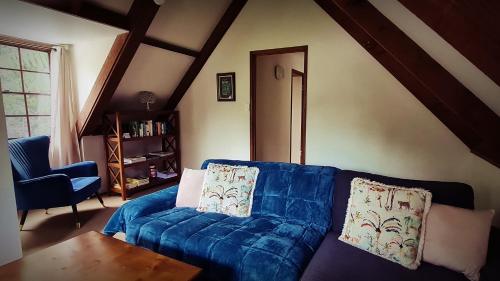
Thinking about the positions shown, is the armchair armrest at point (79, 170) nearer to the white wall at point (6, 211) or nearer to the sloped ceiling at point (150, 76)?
the sloped ceiling at point (150, 76)

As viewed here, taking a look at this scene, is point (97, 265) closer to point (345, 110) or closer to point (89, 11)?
point (89, 11)

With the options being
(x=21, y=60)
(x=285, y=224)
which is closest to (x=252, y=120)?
(x=285, y=224)

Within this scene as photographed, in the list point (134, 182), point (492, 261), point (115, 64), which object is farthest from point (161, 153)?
point (492, 261)

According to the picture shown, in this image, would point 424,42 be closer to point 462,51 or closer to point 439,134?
point 462,51

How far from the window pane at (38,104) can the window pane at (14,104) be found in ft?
0.26

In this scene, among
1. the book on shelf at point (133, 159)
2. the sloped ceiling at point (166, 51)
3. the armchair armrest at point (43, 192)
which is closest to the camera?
the armchair armrest at point (43, 192)

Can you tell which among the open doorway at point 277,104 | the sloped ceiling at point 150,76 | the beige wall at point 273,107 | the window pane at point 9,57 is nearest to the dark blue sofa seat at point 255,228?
the open doorway at point 277,104

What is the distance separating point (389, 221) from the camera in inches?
58.1

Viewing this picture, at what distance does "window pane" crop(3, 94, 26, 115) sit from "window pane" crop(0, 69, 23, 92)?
0.08 m

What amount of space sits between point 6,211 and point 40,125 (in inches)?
76.8

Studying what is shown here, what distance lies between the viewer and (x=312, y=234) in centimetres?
173

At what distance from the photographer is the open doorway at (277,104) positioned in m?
3.55

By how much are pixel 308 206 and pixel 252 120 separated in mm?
1925

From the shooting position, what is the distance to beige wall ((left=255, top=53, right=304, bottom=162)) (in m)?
3.86
